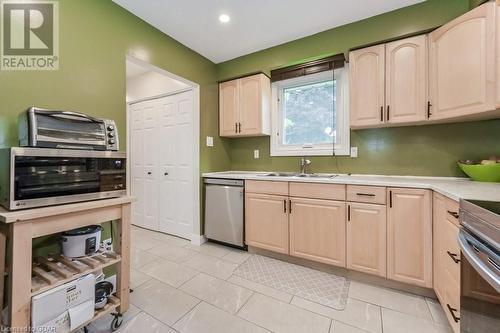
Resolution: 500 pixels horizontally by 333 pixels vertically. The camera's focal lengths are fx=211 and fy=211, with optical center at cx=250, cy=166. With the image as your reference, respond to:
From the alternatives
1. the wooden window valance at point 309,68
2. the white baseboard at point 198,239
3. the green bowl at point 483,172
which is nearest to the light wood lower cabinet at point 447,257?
the green bowl at point 483,172

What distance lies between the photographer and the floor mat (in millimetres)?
1746

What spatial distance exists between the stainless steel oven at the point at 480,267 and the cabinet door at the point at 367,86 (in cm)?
125

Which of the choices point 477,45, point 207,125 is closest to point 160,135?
point 207,125

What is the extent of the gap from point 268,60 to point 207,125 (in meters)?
1.24

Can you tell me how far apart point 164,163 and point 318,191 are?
7.79 feet

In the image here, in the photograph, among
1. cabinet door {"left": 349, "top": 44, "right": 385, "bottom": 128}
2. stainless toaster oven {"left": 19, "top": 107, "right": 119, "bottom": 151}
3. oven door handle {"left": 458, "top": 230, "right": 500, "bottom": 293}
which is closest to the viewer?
oven door handle {"left": 458, "top": 230, "right": 500, "bottom": 293}

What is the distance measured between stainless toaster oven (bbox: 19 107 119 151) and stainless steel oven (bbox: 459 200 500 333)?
208cm

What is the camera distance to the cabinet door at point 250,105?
2785 mm

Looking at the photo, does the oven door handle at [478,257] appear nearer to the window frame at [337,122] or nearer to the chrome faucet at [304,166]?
the window frame at [337,122]

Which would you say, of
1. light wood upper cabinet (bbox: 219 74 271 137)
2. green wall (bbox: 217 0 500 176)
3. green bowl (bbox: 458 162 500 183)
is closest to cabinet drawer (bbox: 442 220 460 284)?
green bowl (bbox: 458 162 500 183)

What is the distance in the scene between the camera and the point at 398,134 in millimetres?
2240

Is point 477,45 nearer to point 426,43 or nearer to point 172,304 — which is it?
Answer: point 426,43

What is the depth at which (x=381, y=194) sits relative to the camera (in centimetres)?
184

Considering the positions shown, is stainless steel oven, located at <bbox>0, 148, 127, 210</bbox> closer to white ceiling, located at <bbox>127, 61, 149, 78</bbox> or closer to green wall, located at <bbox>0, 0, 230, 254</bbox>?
green wall, located at <bbox>0, 0, 230, 254</bbox>
